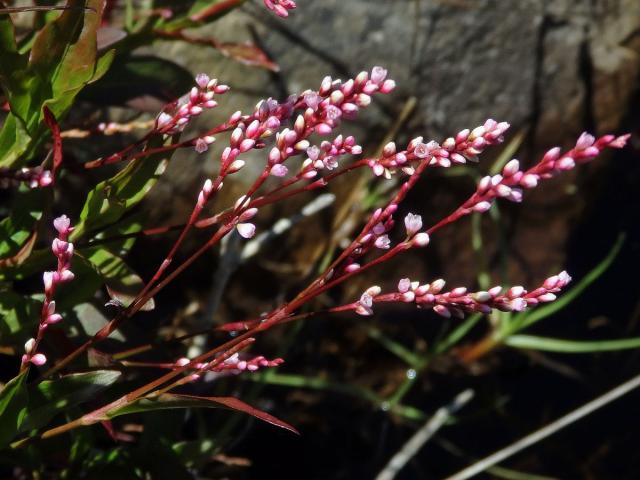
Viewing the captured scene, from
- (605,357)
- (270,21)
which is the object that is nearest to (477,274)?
(605,357)

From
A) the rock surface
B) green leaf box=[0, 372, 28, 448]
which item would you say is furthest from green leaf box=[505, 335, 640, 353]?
green leaf box=[0, 372, 28, 448]

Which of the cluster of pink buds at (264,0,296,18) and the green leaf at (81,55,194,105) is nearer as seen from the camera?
the cluster of pink buds at (264,0,296,18)

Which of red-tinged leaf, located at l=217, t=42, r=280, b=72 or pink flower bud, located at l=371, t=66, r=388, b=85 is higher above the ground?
pink flower bud, located at l=371, t=66, r=388, b=85

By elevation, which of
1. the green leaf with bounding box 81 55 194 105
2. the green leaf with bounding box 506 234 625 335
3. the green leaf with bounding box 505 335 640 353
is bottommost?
the green leaf with bounding box 505 335 640 353

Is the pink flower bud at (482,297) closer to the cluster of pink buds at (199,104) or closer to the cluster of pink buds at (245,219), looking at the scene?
the cluster of pink buds at (245,219)

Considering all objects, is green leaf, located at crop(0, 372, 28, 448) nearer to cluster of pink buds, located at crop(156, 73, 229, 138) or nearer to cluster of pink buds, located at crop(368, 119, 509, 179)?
cluster of pink buds, located at crop(156, 73, 229, 138)

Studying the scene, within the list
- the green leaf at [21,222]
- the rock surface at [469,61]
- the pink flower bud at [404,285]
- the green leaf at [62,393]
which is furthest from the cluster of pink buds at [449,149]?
the rock surface at [469,61]

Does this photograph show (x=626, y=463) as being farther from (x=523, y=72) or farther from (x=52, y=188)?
(x=52, y=188)
